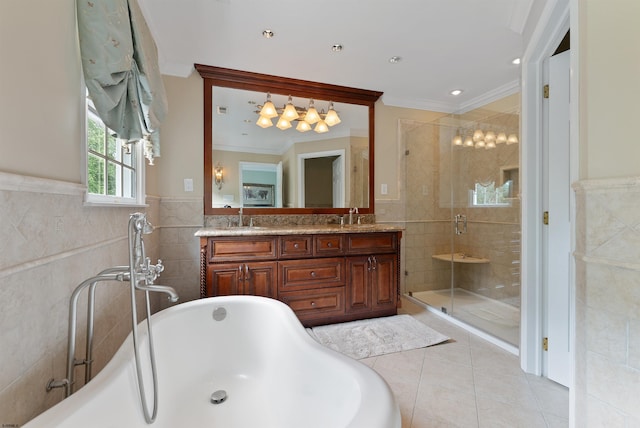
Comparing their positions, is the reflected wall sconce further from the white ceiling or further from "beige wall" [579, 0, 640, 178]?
"beige wall" [579, 0, 640, 178]

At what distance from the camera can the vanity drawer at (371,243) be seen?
2449 mm

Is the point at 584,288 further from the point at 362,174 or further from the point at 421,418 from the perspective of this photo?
the point at 362,174

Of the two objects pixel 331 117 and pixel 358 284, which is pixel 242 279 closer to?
pixel 358 284

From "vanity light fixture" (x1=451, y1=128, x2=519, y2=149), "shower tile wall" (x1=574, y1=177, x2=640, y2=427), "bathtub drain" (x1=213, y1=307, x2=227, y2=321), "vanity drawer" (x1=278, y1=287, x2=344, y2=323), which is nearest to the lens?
"shower tile wall" (x1=574, y1=177, x2=640, y2=427)

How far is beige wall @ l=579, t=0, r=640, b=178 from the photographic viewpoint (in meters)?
0.86

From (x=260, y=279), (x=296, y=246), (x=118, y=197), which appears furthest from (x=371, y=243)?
(x=118, y=197)

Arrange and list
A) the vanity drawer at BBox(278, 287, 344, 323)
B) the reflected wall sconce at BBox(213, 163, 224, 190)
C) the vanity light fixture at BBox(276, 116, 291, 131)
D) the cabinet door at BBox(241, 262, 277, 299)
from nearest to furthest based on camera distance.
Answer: the cabinet door at BBox(241, 262, 277, 299)
the vanity drawer at BBox(278, 287, 344, 323)
the reflected wall sconce at BBox(213, 163, 224, 190)
the vanity light fixture at BBox(276, 116, 291, 131)

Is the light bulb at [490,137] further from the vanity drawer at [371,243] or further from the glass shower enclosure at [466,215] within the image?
the vanity drawer at [371,243]

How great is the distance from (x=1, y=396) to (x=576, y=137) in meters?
1.97

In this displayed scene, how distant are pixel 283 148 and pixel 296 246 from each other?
3.66 ft

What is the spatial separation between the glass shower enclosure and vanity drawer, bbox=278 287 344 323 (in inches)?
44.9

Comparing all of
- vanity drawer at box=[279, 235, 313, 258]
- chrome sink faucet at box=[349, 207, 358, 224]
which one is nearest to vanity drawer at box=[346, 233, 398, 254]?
vanity drawer at box=[279, 235, 313, 258]

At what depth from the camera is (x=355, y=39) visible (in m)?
2.08

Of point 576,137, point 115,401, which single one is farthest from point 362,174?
point 115,401
